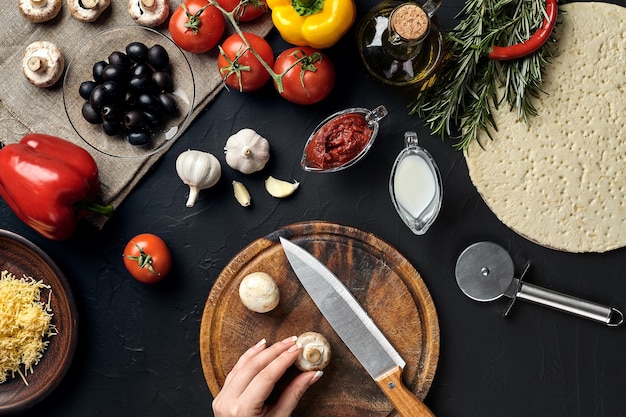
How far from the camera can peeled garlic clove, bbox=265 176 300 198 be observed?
2.21 m

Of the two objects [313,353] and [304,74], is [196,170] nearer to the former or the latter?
→ [304,74]

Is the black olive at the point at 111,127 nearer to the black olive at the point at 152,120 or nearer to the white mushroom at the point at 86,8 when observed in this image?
the black olive at the point at 152,120

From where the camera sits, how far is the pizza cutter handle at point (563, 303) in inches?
86.1

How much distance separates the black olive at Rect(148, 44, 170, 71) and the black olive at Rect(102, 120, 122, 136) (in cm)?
24

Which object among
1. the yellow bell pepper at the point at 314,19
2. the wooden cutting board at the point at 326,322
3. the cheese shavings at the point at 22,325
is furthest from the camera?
the wooden cutting board at the point at 326,322

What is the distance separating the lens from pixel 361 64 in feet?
7.34

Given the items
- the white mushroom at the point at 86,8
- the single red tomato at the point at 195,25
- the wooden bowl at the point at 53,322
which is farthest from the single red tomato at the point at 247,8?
the wooden bowl at the point at 53,322

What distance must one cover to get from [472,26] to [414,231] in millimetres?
724

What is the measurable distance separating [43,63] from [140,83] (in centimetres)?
37

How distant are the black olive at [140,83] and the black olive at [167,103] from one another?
0.06 metres

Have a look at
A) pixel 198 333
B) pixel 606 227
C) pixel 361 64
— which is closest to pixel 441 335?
pixel 606 227

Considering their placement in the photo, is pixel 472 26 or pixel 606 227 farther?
pixel 606 227

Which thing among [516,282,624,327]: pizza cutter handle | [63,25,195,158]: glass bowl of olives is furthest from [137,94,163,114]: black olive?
[516,282,624,327]: pizza cutter handle

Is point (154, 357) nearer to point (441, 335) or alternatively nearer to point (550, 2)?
point (441, 335)
